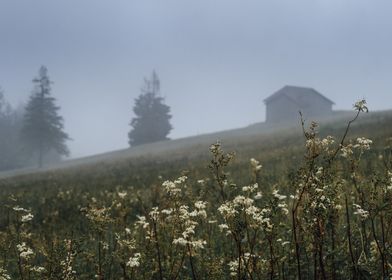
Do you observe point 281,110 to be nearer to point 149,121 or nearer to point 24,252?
point 149,121

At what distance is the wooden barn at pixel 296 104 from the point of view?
79375 mm

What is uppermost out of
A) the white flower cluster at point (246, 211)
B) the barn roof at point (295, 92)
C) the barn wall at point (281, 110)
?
the barn roof at point (295, 92)

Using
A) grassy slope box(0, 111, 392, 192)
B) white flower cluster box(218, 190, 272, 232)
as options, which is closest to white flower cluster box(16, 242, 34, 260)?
white flower cluster box(218, 190, 272, 232)

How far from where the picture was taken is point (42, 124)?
72188 millimetres

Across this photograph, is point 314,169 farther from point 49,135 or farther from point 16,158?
point 16,158

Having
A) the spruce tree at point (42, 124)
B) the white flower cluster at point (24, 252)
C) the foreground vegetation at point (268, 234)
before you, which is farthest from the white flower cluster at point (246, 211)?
the spruce tree at point (42, 124)

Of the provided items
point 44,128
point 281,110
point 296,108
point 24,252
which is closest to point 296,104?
point 296,108

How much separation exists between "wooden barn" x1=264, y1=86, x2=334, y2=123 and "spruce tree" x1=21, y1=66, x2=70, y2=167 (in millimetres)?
38475

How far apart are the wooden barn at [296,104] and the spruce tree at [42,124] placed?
38.5 meters

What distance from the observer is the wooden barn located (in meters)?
79.4

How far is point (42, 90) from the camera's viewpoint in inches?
2970

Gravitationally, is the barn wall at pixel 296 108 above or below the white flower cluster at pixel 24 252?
above

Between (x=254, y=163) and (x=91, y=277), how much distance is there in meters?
3.02

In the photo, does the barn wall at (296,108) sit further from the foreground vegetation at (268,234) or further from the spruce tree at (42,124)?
the foreground vegetation at (268,234)
